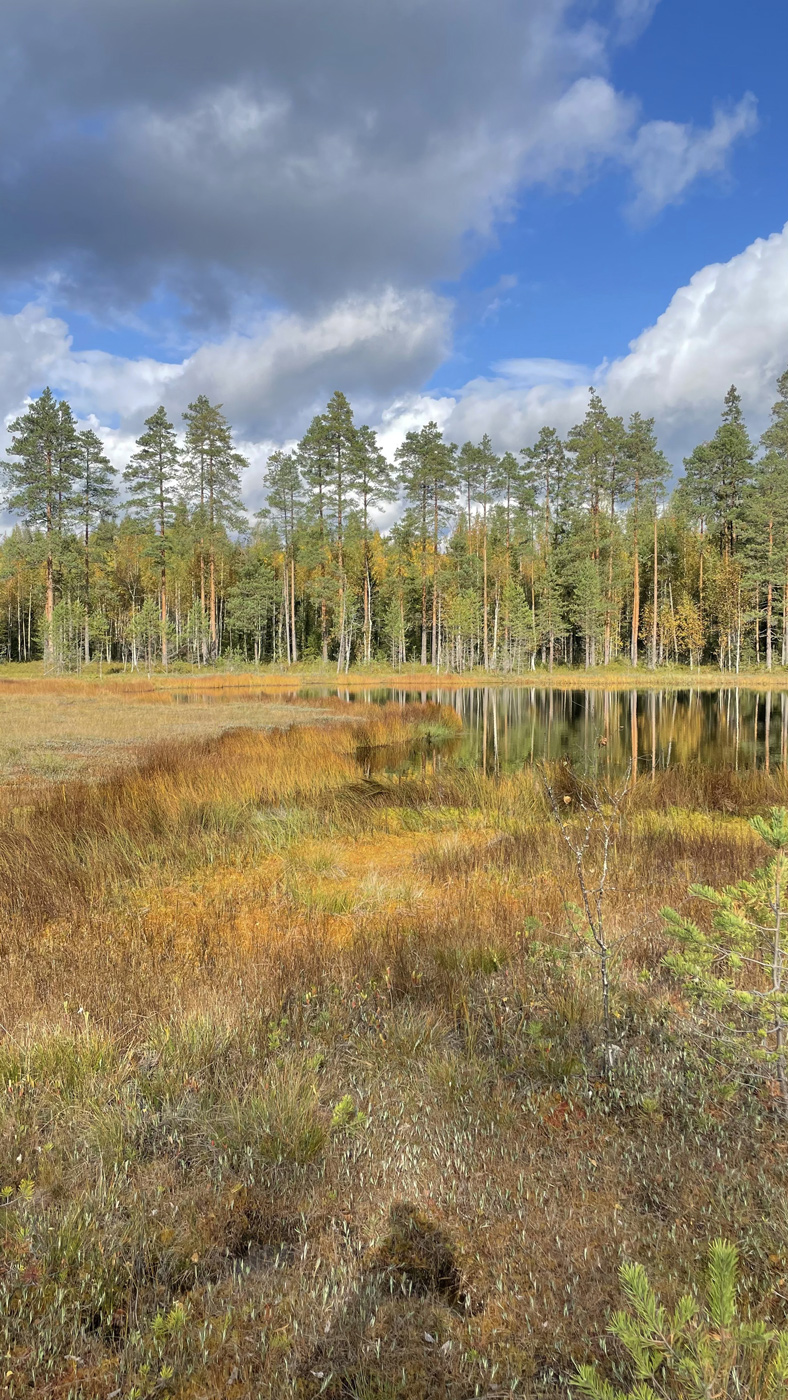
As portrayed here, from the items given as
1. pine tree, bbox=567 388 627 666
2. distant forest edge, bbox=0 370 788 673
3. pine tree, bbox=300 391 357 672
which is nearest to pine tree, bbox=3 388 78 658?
distant forest edge, bbox=0 370 788 673

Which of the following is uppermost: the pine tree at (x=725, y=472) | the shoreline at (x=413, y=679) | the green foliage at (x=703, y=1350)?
the pine tree at (x=725, y=472)

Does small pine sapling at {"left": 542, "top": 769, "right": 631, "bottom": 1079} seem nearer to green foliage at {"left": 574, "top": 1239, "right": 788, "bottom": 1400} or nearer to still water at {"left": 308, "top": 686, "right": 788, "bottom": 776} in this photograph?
green foliage at {"left": 574, "top": 1239, "right": 788, "bottom": 1400}

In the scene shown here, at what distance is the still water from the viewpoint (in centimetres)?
1653

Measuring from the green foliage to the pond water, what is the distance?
9.83 m

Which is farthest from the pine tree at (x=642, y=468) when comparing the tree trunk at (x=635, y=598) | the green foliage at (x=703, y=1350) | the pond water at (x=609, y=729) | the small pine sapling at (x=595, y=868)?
the green foliage at (x=703, y=1350)

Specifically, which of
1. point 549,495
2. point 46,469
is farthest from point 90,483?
point 549,495

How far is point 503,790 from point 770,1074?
27.9 ft

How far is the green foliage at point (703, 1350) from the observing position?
1.25 metres

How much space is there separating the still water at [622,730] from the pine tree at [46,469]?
30967mm

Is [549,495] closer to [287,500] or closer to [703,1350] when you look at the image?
[287,500]

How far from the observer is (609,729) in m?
22.3

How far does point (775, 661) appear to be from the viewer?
52.9 meters

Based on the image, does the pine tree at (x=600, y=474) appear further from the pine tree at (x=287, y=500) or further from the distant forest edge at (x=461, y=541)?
the pine tree at (x=287, y=500)

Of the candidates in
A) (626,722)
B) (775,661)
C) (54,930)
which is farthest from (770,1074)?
(775,661)
